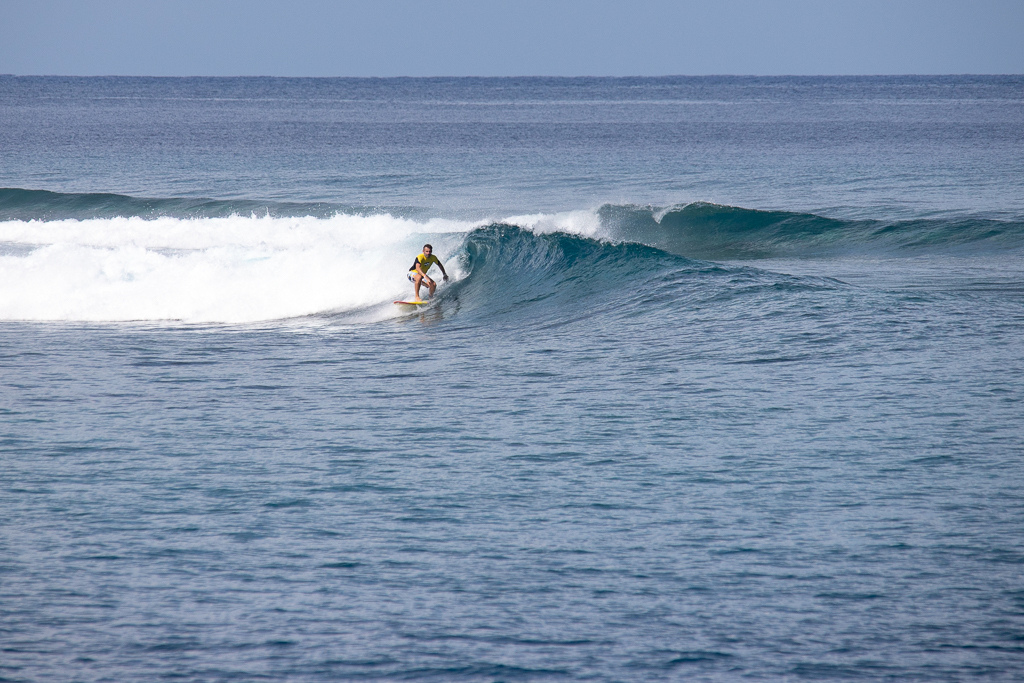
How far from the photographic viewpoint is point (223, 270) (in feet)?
68.5

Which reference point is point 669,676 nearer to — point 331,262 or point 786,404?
point 786,404

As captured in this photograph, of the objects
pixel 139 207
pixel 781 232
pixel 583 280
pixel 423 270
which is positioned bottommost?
pixel 583 280

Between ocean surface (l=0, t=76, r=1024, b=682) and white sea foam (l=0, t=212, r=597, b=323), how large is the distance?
12 centimetres

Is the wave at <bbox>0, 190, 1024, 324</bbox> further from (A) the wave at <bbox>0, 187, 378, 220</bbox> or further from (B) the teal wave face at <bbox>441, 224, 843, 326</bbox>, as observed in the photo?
(A) the wave at <bbox>0, 187, 378, 220</bbox>

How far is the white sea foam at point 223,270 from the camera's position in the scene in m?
18.7

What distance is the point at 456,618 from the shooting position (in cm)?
707

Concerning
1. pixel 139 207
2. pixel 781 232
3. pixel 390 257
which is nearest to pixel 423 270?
pixel 390 257

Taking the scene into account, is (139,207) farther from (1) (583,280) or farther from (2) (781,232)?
(2) (781,232)

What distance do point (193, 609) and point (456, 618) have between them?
1910 mm

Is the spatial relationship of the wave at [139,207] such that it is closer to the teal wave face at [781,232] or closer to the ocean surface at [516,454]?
the ocean surface at [516,454]

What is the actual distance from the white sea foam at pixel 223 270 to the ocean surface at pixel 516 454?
0.39 feet

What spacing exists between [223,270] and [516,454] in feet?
41.4

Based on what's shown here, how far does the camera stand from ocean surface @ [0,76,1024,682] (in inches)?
269

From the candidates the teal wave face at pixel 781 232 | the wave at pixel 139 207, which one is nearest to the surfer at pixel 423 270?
the teal wave face at pixel 781 232
